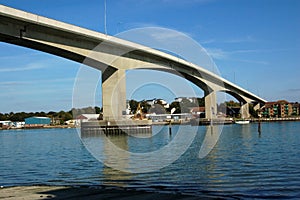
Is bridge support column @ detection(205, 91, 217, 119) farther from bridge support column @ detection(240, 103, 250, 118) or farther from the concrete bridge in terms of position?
bridge support column @ detection(240, 103, 250, 118)

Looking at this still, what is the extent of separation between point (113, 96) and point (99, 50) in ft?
37.8

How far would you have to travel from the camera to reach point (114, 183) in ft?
66.6

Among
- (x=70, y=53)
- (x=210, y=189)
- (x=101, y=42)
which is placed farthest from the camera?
(x=101, y=42)

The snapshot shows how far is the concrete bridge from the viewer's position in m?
46.4

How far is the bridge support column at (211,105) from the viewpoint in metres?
110

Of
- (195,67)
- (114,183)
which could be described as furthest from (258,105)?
(114,183)

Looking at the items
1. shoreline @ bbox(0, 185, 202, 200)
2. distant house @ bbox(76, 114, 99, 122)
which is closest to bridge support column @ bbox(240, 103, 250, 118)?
distant house @ bbox(76, 114, 99, 122)

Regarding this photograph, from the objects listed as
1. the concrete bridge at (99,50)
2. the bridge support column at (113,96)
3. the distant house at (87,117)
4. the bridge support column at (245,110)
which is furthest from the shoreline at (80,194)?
the bridge support column at (245,110)

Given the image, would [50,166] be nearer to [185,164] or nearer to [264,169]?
[185,164]

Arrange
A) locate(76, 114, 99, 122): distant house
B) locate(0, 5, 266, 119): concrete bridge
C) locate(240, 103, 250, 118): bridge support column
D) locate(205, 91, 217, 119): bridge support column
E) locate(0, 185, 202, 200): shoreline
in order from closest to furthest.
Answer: locate(0, 185, 202, 200): shoreline → locate(0, 5, 266, 119): concrete bridge → locate(76, 114, 99, 122): distant house → locate(205, 91, 217, 119): bridge support column → locate(240, 103, 250, 118): bridge support column

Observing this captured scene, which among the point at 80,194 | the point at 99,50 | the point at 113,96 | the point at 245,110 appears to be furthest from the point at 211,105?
the point at 80,194

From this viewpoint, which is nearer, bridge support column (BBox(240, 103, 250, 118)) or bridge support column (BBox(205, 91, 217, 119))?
bridge support column (BBox(205, 91, 217, 119))

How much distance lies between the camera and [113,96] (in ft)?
230

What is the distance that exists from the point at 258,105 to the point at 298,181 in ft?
483
